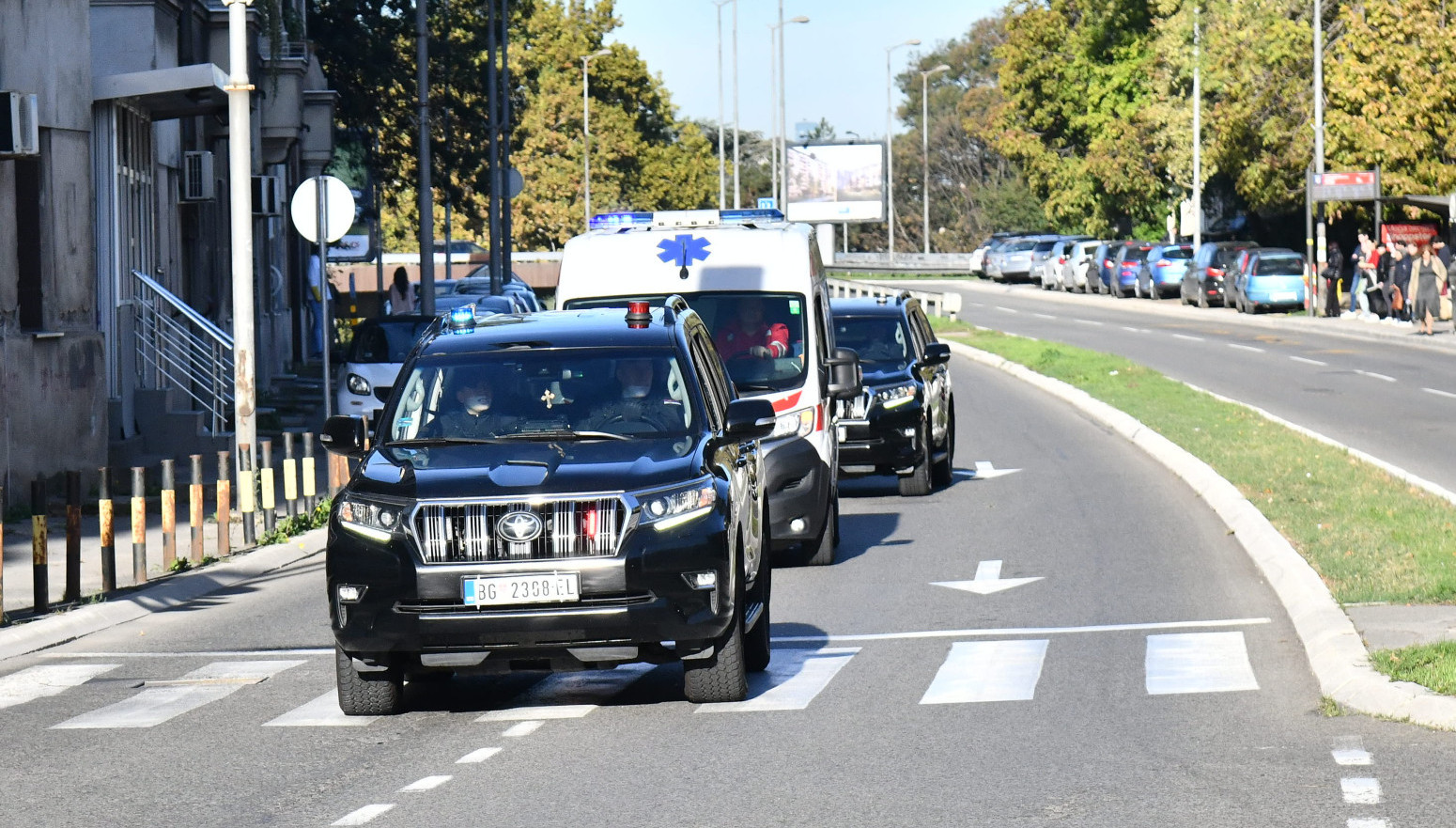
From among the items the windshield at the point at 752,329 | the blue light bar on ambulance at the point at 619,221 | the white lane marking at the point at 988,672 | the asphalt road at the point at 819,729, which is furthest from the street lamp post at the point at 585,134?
the white lane marking at the point at 988,672

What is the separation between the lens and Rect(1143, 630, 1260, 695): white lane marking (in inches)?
365

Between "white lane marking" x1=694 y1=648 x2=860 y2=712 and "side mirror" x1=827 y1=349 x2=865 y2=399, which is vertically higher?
"side mirror" x1=827 y1=349 x2=865 y2=399

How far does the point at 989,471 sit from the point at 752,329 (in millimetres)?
6566

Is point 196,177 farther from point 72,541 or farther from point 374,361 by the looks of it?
point 72,541

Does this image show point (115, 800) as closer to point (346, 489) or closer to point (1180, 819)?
point (346, 489)

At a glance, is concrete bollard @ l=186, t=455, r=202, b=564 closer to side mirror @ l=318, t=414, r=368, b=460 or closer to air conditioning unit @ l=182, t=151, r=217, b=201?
side mirror @ l=318, t=414, r=368, b=460

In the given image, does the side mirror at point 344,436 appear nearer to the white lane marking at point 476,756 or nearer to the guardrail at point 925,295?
the white lane marking at point 476,756

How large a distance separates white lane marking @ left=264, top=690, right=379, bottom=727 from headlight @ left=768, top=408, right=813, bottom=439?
4.98 metres

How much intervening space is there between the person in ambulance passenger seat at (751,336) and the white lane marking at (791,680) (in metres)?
4.04

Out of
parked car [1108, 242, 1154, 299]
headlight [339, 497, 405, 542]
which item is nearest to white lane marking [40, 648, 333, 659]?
headlight [339, 497, 405, 542]

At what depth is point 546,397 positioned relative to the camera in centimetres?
951

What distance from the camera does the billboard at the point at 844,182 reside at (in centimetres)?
9612

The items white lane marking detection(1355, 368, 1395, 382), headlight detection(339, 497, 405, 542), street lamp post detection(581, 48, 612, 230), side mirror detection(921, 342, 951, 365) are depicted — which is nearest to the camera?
headlight detection(339, 497, 405, 542)

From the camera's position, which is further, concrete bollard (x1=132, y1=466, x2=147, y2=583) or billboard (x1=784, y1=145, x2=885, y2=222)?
billboard (x1=784, y1=145, x2=885, y2=222)
